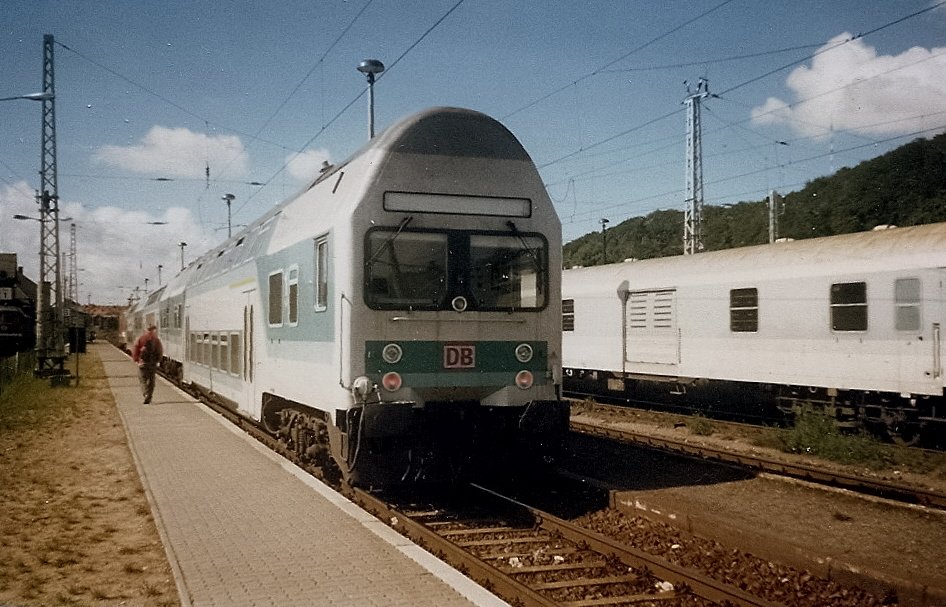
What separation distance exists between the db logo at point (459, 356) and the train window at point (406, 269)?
46 cm

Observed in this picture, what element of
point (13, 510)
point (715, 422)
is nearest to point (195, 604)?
point (13, 510)

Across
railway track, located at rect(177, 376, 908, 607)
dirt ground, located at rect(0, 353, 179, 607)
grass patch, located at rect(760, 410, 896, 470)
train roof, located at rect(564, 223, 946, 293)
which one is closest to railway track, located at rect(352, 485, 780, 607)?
railway track, located at rect(177, 376, 908, 607)

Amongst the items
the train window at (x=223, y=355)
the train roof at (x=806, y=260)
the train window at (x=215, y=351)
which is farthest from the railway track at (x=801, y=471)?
the train window at (x=215, y=351)

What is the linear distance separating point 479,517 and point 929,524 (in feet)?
13.9

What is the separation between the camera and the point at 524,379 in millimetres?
8734

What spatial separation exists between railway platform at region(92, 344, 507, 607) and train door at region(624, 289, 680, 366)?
31.5ft

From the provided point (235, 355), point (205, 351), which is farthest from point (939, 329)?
point (205, 351)

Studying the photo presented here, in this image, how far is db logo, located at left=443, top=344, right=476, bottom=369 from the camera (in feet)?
27.9

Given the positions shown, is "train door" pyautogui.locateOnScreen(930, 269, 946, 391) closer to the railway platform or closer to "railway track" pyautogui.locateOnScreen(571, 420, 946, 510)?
"railway track" pyautogui.locateOnScreen(571, 420, 946, 510)

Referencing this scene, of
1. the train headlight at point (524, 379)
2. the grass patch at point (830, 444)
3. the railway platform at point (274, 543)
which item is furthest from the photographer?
the grass patch at point (830, 444)

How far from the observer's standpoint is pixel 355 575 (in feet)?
20.1

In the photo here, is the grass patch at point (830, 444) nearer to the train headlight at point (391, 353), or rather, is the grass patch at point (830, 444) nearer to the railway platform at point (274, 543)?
the train headlight at point (391, 353)

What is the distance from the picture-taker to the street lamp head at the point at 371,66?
18.3m

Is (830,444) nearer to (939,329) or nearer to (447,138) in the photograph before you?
(939,329)
